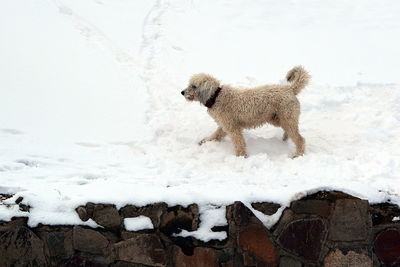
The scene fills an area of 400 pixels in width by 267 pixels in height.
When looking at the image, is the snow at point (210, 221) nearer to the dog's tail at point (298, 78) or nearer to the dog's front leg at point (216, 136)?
the dog's front leg at point (216, 136)

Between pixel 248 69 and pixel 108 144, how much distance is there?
3875 mm

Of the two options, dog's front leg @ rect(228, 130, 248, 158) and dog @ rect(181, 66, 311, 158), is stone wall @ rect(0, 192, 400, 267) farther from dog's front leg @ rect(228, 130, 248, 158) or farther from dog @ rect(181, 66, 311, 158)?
dog's front leg @ rect(228, 130, 248, 158)

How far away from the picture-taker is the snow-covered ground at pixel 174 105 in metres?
4.36

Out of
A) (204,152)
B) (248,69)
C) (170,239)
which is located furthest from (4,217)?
(248,69)

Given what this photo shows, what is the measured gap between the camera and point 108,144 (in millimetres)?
5840

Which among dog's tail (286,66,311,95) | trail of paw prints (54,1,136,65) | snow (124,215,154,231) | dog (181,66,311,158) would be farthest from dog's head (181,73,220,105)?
trail of paw prints (54,1,136,65)

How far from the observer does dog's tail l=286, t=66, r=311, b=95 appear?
5.72 metres

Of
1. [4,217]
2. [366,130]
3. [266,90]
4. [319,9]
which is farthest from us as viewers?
[319,9]

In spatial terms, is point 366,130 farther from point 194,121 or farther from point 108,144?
point 108,144

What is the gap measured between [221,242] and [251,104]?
2241mm

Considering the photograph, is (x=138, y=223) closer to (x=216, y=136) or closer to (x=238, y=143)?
(x=238, y=143)

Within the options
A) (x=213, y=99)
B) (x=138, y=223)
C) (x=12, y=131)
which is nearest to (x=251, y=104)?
(x=213, y=99)

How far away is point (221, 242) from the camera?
4.14 meters

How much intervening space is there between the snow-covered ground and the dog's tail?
2.88ft
